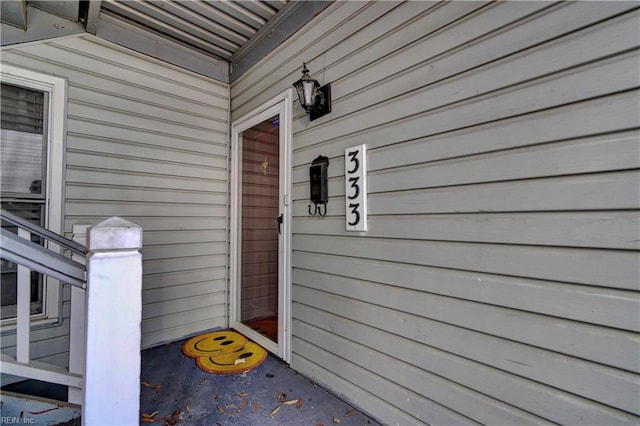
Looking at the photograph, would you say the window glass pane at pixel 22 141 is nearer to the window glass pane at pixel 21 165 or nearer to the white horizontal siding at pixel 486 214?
the window glass pane at pixel 21 165

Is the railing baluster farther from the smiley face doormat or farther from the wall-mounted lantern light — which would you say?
the wall-mounted lantern light

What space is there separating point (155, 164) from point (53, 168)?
2.55 feet

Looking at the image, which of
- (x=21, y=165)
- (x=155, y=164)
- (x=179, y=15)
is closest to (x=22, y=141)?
(x=21, y=165)

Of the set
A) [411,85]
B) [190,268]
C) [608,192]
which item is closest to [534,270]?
[608,192]

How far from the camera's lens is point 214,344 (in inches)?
114

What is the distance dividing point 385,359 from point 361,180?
1.16 metres

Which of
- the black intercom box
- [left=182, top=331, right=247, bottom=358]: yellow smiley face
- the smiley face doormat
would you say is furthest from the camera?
[left=182, top=331, right=247, bottom=358]: yellow smiley face

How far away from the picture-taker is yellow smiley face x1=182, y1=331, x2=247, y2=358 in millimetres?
2707

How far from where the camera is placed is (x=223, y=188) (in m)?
3.42

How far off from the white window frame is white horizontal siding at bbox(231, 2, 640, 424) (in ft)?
7.38

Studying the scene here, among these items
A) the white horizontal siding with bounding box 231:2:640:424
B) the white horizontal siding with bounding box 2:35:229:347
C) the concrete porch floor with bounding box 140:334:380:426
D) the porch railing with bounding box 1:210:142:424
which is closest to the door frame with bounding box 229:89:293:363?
the concrete porch floor with bounding box 140:334:380:426

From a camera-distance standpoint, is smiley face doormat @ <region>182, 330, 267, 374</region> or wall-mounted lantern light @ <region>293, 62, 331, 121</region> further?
smiley face doormat @ <region>182, 330, 267, 374</region>

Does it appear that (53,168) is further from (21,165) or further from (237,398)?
(237,398)

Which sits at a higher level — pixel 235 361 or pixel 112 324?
pixel 112 324
